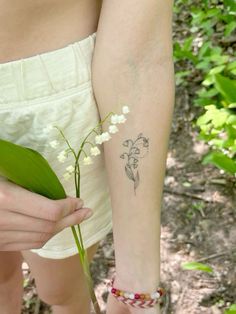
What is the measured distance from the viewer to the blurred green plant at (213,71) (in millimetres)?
1887

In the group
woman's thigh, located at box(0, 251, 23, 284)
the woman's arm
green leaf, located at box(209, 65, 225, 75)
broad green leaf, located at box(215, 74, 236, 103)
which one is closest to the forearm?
the woman's arm

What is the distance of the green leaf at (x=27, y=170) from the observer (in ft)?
2.19

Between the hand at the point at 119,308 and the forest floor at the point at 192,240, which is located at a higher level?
the hand at the point at 119,308

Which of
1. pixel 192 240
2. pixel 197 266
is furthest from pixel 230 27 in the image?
pixel 197 266

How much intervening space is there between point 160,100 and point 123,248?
243 mm

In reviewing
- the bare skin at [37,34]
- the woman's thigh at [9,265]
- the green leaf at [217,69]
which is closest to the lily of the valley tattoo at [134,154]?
the bare skin at [37,34]

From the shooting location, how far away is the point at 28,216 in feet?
2.38

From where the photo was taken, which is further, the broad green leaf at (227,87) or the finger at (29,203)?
the broad green leaf at (227,87)

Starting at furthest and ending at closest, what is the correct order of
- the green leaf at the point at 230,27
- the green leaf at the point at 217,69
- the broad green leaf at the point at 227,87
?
the green leaf at the point at 230,27
the green leaf at the point at 217,69
the broad green leaf at the point at 227,87

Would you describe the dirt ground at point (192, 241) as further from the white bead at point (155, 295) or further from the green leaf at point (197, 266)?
the white bead at point (155, 295)

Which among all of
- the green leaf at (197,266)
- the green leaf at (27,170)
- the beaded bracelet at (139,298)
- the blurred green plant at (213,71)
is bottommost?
the green leaf at (197,266)

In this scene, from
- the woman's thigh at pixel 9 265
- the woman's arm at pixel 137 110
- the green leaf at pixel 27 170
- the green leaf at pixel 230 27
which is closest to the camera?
the green leaf at pixel 27 170

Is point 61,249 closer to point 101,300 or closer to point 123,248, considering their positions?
point 123,248

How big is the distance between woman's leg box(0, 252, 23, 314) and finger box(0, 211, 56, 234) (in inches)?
19.8
